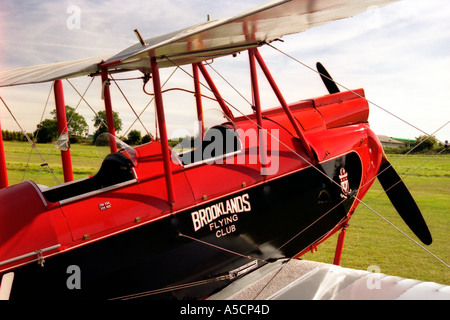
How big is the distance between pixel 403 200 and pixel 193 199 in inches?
150

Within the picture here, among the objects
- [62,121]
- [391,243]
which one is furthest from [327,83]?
[62,121]

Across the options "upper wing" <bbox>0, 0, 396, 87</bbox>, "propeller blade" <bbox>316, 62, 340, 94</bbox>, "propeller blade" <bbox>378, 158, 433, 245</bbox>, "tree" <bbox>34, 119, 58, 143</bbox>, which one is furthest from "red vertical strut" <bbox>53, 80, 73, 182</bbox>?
"propeller blade" <bbox>378, 158, 433, 245</bbox>

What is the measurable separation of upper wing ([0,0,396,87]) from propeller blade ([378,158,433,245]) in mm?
2591

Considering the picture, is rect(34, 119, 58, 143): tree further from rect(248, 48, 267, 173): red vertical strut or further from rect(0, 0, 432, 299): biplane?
rect(248, 48, 267, 173): red vertical strut

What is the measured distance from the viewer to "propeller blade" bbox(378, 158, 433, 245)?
5516 mm

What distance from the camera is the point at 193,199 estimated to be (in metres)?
3.56

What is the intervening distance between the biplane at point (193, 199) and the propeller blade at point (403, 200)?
1.94 feet

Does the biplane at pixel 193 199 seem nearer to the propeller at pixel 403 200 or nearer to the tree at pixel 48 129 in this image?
the propeller at pixel 403 200

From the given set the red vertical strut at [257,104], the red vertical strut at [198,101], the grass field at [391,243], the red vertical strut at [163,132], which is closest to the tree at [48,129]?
the grass field at [391,243]

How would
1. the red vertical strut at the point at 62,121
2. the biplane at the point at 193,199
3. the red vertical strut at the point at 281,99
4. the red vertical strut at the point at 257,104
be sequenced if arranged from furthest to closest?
1. the red vertical strut at the point at 62,121
2. the red vertical strut at the point at 281,99
3. the red vertical strut at the point at 257,104
4. the biplane at the point at 193,199

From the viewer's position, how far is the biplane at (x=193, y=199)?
116 inches

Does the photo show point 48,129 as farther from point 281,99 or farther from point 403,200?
point 403,200

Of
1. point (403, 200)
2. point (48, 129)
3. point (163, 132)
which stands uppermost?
point (163, 132)
